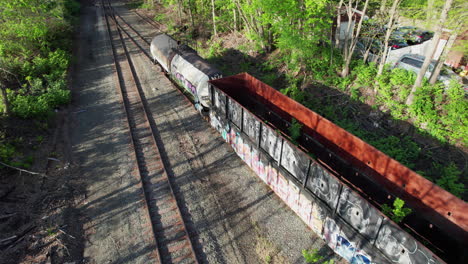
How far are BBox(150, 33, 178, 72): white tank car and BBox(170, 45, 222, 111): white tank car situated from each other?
76cm

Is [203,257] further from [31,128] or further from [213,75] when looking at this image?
[31,128]

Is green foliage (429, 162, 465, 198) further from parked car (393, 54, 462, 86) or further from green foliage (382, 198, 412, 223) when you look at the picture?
A: parked car (393, 54, 462, 86)

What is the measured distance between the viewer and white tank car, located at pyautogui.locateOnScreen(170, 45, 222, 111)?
14836mm

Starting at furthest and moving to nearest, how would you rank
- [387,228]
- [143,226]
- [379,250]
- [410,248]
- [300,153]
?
[143,226] < [300,153] < [379,250] < [387,228] < [410,248]

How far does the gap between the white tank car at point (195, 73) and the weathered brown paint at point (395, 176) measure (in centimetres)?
450

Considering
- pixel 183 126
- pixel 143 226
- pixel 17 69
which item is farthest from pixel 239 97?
pixel 17 69

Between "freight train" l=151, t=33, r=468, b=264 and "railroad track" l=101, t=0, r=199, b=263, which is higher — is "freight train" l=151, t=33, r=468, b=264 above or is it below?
above

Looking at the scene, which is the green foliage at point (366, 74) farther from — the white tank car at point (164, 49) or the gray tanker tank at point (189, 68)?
the white tank car at point (164, 49)

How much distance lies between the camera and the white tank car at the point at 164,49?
19.4 meters

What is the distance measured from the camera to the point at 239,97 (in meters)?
15.1

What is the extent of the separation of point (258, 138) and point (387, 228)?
557cm

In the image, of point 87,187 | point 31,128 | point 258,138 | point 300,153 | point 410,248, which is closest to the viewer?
point 410,248

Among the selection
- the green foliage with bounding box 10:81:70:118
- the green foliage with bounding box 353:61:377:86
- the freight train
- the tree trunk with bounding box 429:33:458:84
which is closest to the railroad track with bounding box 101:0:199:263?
the freight train

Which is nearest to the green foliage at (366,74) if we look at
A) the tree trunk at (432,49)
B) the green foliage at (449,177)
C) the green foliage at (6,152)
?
the tree trunk at (432,49)
